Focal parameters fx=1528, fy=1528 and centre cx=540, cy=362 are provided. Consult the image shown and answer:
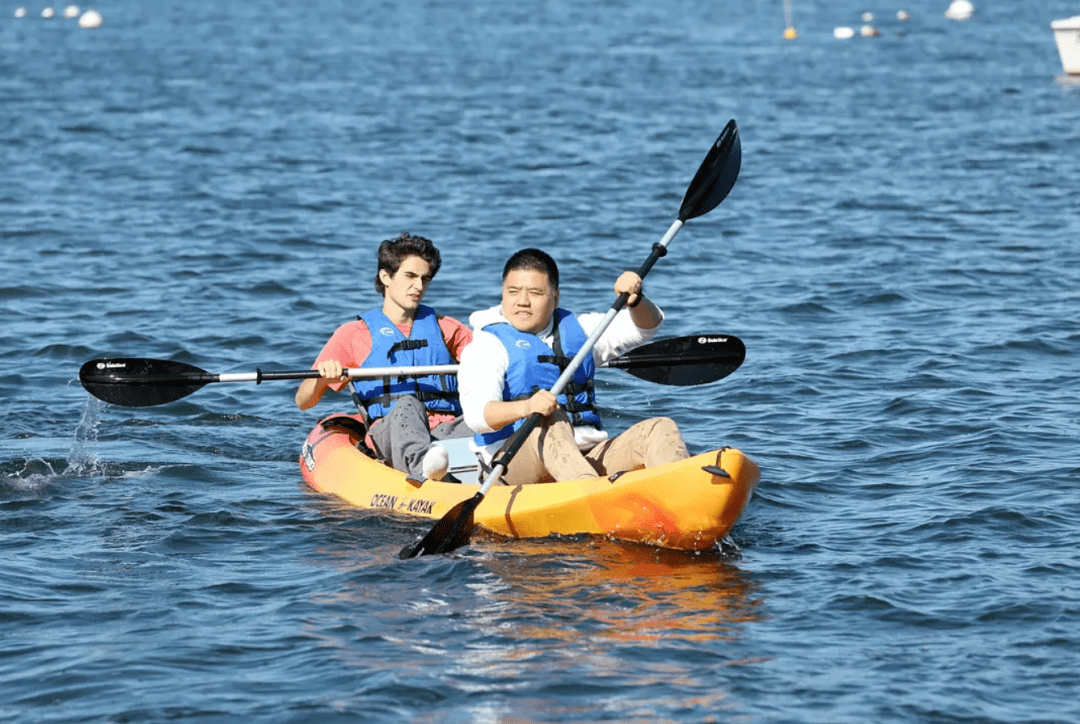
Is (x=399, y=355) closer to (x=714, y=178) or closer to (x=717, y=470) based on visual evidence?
(x=714, y=178)

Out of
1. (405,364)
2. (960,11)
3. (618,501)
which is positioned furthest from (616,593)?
(960,11)

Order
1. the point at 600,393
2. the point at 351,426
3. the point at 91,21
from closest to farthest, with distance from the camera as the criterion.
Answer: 1. the point at 351,426
2. the point at 600,393
3. the point at 91,21

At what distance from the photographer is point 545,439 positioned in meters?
6.17

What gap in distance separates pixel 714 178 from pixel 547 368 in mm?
1404

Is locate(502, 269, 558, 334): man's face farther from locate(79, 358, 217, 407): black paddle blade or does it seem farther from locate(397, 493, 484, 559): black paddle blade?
locate(79, 358, 217, 407): black paddle blade

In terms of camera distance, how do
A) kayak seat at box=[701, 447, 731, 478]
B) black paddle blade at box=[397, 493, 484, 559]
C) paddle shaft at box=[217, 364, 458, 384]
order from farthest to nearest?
paddle shaft at box=[217, 364, 458, 384]
black paddle blade at box=[397, 493, 484, 559]
kayak seat at box=[701, 447, 731, 478]

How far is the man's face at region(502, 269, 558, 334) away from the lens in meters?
6.14

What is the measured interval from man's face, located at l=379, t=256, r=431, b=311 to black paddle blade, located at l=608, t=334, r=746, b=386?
1084mm

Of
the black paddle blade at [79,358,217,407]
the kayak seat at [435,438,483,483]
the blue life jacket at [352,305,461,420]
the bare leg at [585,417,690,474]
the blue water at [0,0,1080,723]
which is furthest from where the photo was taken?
the black paddle blade at [79,358,217,407]

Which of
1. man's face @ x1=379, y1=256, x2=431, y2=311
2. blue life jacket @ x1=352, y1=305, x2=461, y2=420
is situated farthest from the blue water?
man's face @ x1=379, y1=256, x2=431, y2=311

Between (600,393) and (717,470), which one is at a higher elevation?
(717,470)

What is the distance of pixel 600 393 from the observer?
352 inches

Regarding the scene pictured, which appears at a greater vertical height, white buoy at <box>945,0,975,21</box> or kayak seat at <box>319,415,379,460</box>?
white buoy at <box>945,0,975,21</box>

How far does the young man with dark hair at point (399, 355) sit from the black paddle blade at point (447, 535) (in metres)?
1.03
